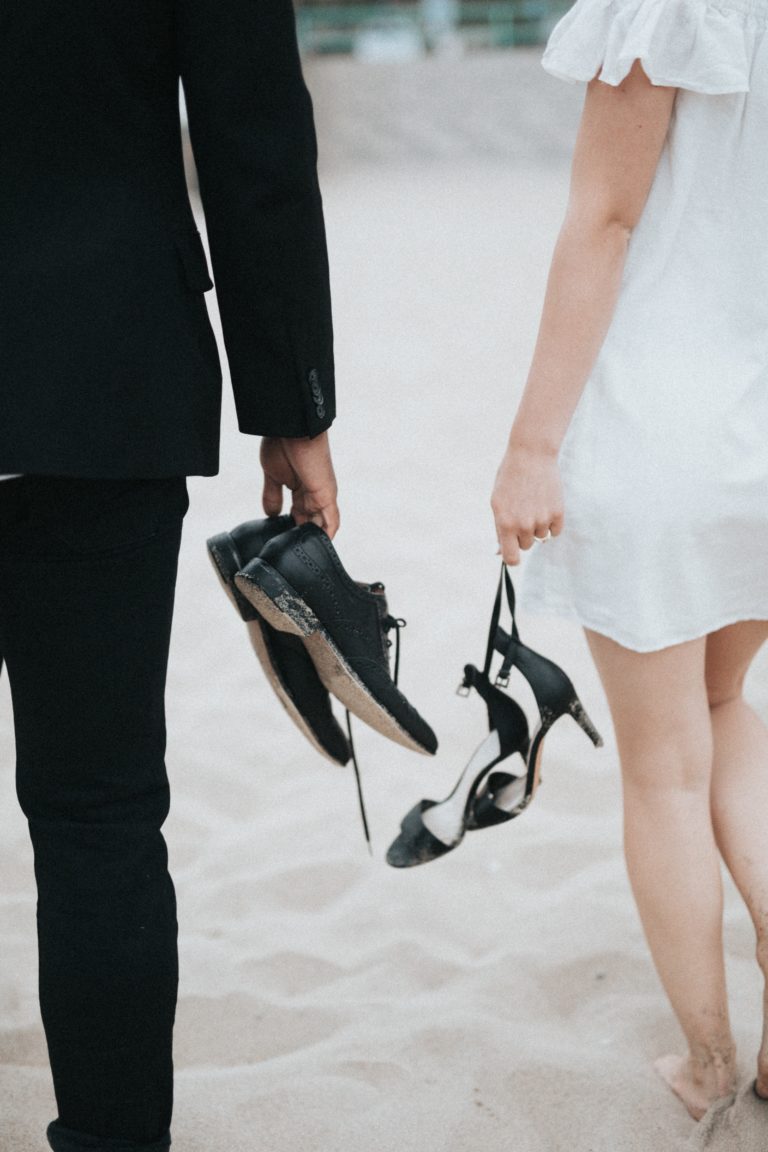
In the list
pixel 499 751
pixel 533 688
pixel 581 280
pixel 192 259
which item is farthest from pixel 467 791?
pixel 192 259

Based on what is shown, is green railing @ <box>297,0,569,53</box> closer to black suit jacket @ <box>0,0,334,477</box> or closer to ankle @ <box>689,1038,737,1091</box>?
black suit jacket @ <box>0,0,334,477</box>

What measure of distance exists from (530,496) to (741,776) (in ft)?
1.70

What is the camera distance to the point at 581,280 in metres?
1.34

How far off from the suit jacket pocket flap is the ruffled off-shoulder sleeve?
0.45 metres

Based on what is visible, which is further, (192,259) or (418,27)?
(418,27)

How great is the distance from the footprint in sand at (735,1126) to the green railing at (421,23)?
2125 cm

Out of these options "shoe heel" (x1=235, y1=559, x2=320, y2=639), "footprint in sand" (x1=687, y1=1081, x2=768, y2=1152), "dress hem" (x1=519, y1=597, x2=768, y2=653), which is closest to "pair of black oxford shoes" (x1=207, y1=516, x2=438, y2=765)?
"shoe heel" (x1=235, y1=559, x2=320, y2=639)

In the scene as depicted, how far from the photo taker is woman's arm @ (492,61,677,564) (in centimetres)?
129

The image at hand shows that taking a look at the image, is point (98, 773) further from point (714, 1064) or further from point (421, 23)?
point (421, 23)

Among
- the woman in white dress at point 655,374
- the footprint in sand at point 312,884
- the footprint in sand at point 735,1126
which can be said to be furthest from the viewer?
the footprint in sand at point 312,884

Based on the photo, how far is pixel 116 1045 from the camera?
1.33 m

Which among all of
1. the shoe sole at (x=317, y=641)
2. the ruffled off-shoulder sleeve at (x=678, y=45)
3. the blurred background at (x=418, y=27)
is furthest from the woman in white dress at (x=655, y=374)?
the blurred background at (x=418, y=27)

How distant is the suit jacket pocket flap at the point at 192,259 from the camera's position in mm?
1217

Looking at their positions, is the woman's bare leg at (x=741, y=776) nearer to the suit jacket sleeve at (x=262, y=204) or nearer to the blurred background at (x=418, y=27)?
the suit jacket sleeve at (x=262, y=204)
